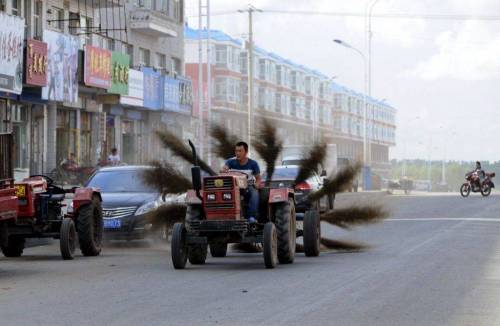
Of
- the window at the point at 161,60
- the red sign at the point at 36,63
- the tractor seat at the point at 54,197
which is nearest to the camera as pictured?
the tractor seat at the point at 54,197

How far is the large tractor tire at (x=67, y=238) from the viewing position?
18312 mm

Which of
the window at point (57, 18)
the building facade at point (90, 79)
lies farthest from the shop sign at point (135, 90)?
the window at point (57, 18)

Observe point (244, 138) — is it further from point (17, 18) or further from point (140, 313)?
point (17, 18)

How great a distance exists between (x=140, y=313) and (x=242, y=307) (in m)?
1.02

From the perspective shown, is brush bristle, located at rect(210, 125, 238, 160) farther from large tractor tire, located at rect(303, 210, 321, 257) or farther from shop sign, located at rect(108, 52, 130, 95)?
shop sign, located at rect(108, 52, 130, 95)

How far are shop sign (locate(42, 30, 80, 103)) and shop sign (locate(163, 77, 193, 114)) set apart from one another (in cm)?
1187

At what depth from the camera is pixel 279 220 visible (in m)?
16.8

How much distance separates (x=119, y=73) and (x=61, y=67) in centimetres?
685

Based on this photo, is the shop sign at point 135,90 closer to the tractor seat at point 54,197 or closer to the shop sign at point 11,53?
the shop sign at point 11,53

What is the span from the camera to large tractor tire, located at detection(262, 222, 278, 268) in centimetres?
1598

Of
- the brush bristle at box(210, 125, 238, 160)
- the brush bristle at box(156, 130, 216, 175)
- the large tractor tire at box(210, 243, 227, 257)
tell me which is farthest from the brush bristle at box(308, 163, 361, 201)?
the brush bristle at box(156, 130, 216, 175)

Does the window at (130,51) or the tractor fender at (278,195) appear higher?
the window at (130,51)

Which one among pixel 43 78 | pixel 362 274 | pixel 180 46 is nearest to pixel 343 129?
pixel 180 46

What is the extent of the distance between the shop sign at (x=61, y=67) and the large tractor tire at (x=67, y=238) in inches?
876
